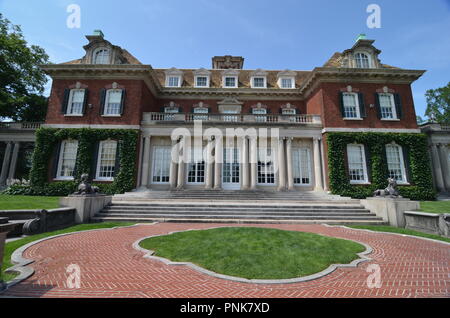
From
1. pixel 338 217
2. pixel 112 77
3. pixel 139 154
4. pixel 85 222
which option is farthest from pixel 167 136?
pixel 338 217

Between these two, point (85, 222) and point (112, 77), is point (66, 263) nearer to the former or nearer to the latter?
point (85, 222)

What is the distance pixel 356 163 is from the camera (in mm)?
18984

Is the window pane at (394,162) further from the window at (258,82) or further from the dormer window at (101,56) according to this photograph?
the dormer window at (101,56)

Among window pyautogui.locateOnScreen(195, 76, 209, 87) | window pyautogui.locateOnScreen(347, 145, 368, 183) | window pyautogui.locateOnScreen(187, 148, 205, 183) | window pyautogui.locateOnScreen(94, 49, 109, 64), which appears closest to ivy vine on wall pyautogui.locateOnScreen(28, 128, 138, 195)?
window pyautogui.locateOnScreen(187, 148, 205, 183)

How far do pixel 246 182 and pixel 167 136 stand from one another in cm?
845

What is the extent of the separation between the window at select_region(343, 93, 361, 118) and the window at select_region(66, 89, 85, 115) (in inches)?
976

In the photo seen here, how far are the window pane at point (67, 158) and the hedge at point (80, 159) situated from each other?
2.03 feet

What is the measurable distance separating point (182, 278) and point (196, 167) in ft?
50.4

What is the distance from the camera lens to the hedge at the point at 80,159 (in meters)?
18.0

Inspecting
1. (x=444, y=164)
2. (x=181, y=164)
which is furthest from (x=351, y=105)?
(x=181, y=164)

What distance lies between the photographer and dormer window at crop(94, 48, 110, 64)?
2042 centimetres

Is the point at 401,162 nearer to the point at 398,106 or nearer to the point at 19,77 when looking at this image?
the point at 398,106

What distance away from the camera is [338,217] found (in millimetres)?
12039

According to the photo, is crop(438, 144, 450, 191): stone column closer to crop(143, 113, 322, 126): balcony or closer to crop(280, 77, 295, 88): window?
crop(143, 113, 322, 126): balcony
